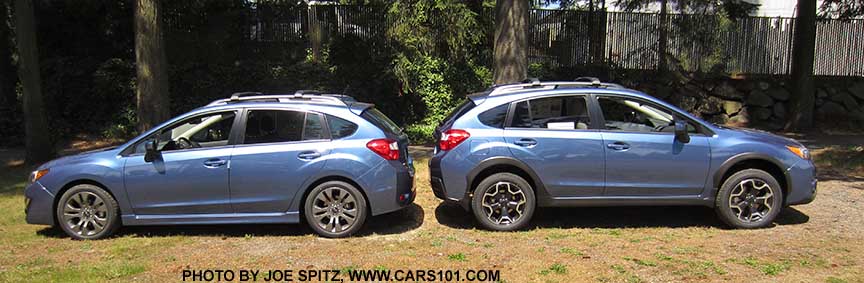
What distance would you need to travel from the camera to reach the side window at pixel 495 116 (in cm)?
644

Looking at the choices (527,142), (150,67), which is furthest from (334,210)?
(150,67)

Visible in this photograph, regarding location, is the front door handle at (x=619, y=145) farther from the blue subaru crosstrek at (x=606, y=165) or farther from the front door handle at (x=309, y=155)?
the front door handle at (x=309, y=155)

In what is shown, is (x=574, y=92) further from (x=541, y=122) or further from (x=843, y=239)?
(x=843, y=239)

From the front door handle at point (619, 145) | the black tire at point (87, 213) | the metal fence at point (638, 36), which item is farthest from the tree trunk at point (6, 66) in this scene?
the front door handle at point (619, 145)

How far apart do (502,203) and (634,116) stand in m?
1.73

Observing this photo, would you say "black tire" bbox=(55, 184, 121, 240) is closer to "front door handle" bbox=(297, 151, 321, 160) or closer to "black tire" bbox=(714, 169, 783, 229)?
"front door handle" bbox=(297, 151, 321, 160)

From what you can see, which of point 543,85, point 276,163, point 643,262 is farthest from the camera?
point 543,85

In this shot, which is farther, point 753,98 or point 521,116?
point 753,98

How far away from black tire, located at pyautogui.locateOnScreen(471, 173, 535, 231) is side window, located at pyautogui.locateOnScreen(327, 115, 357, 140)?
1.43m

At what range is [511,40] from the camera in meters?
11.0

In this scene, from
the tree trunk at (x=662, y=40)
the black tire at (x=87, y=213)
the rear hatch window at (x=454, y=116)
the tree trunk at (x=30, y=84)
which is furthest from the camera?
the tree trunk at (x=662, y=40)

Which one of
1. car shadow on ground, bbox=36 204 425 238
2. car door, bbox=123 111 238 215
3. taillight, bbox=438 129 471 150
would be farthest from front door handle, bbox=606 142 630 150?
car door, bbox=123 111 238 215

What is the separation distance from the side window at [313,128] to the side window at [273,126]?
0.17 feet

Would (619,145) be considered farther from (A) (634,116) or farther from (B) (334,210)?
(B) (334,210)
